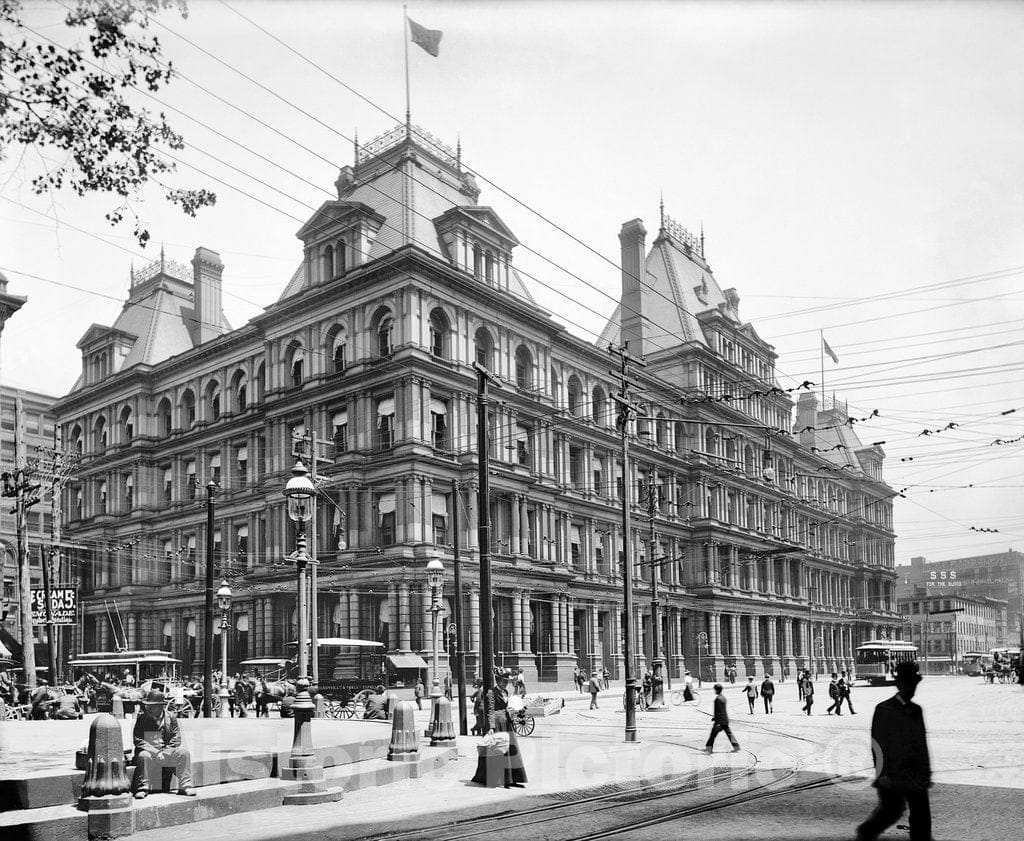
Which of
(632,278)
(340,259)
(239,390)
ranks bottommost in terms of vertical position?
(239,390)

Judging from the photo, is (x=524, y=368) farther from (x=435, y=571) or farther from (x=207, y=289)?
(x=207, y=289)

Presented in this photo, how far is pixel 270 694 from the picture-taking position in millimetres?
33750

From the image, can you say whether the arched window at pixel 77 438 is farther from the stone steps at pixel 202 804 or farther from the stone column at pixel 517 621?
the stone steps at pixel 202 804

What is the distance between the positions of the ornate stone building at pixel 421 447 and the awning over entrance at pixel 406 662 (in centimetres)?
350

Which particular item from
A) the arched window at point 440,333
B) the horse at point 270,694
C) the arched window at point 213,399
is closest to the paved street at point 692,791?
the horse at point 270,694

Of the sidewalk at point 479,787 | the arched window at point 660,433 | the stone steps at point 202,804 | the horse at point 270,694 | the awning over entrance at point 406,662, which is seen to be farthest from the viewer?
the arched window at point 660,433

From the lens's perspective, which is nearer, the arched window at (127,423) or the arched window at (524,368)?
the arched window at (524,368)

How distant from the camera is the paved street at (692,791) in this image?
1205cm

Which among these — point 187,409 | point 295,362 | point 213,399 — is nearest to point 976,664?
point 295,362

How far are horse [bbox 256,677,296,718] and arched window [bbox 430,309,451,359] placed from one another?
17.1 m

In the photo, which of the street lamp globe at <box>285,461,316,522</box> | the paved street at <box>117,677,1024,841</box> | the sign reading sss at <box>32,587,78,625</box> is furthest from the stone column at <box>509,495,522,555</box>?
the street lamp globe at <box>285,461,316,522</box>

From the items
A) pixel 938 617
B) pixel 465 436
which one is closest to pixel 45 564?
pixel 465 436

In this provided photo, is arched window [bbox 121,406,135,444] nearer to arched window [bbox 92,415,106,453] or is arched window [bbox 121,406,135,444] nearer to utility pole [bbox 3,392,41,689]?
arched window [bbox 92,415,106,453]

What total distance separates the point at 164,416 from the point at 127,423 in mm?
3234
